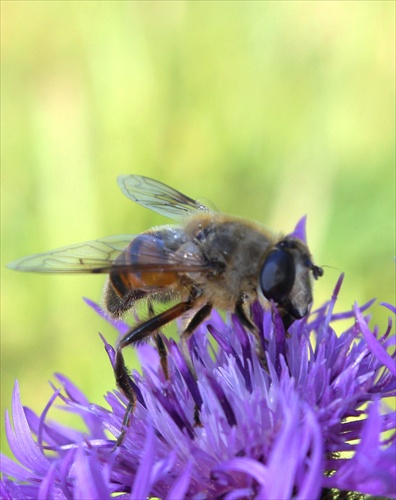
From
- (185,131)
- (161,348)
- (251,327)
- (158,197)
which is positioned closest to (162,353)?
(161,348)

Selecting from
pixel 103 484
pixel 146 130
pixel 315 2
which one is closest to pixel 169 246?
pixel 103 484

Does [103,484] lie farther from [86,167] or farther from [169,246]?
[86,167]

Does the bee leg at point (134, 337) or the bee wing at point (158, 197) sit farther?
the bee wing at point (158, 197)

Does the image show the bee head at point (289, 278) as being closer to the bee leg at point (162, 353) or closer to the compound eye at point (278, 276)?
the compound eye at point (278, 276)

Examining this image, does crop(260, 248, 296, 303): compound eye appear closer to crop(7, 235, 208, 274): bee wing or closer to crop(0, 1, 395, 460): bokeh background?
crop(7, 235, 208, 274): bee wing

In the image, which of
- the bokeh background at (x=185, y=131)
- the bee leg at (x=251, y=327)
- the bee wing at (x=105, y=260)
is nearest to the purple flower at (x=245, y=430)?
the bee leg at (x=251, y=327)
